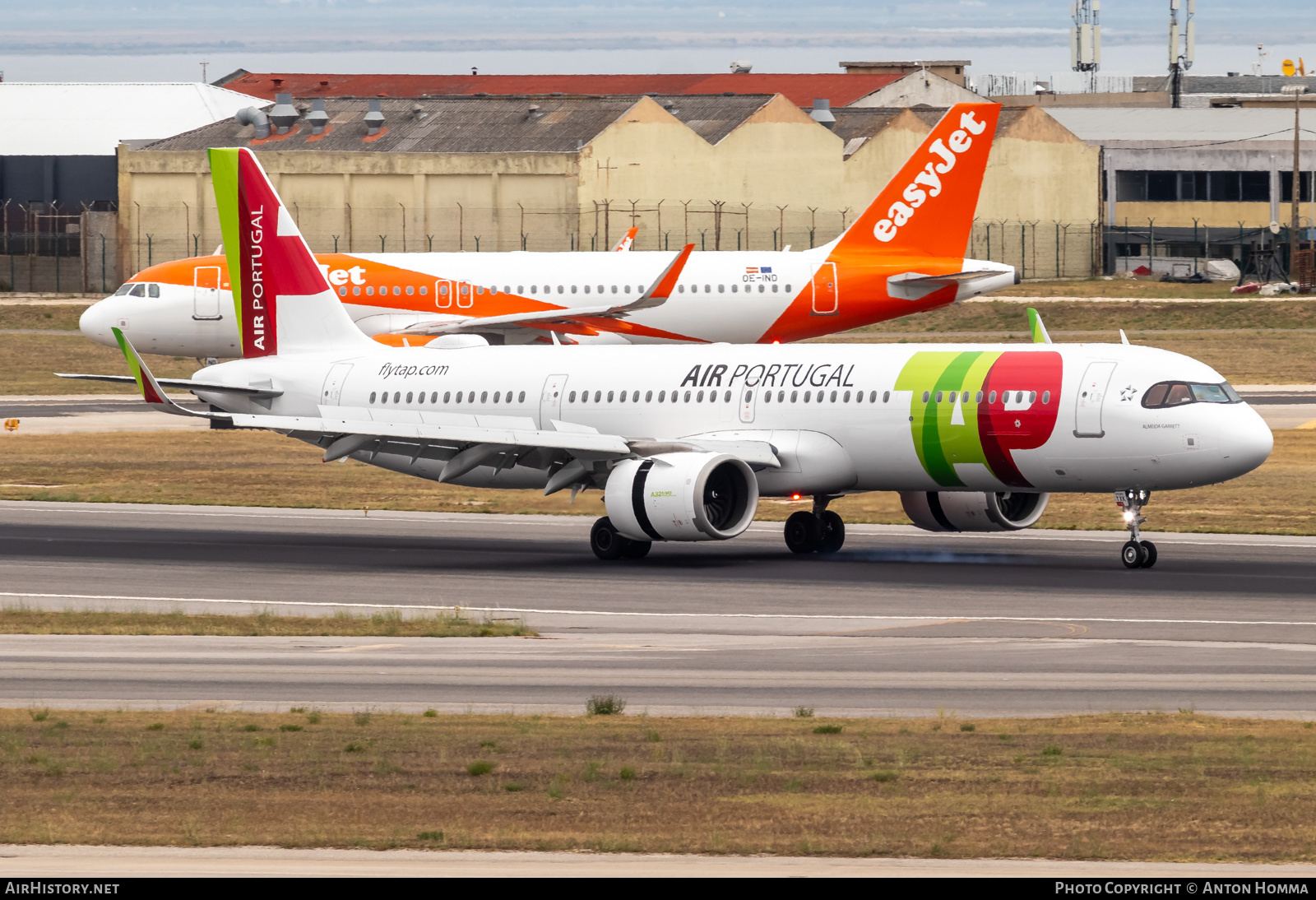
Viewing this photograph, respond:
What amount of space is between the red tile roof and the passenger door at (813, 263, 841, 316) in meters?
96.4

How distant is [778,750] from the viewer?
67.7ft

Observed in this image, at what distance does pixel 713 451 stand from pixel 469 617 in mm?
8990

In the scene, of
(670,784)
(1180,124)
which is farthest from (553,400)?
(1180,124)

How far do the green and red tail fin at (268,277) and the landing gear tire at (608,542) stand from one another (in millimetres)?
9590

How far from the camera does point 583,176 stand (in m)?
115

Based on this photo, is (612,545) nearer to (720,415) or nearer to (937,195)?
(720,415)

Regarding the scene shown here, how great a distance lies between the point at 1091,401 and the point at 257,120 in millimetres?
92691

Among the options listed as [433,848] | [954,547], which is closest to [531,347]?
[954,547]

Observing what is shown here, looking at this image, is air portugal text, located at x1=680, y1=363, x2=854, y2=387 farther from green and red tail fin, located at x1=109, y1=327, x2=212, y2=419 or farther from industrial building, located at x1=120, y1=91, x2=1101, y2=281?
industrial building, located at x1=120, y1=91, x2=1101, y2=281

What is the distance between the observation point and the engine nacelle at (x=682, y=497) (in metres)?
39.5

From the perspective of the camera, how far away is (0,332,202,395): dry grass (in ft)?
291

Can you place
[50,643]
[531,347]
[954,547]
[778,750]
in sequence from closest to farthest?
[778,750] → [50,643] → [954,547] → [531,347]

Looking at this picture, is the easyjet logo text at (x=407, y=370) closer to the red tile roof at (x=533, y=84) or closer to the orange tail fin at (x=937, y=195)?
the orange tail fin at (x=937, y=195)

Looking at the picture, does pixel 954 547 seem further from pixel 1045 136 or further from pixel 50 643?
pixel 1045 136
